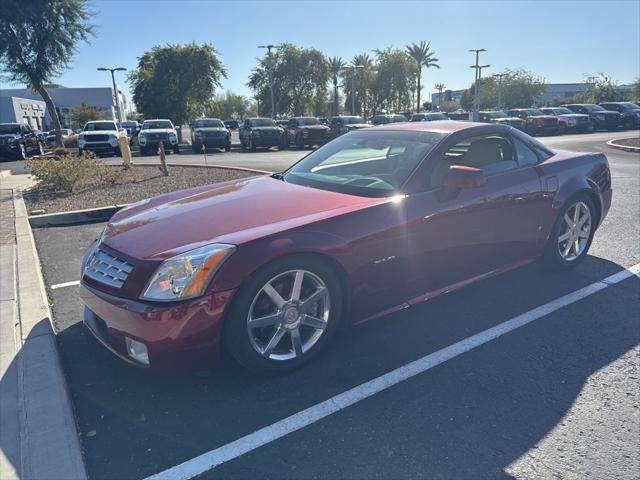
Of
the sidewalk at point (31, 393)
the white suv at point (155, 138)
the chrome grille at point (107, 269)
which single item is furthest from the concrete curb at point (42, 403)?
the white suv at point (155, 138)

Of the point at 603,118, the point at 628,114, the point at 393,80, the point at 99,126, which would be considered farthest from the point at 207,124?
the point at 393,80

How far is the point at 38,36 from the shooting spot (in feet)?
73.8

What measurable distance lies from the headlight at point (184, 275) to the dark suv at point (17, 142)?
23.1m

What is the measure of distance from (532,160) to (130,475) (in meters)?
4.05

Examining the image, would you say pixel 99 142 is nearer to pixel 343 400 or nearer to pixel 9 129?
pixel 9 129

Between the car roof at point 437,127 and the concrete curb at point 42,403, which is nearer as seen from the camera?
the concrete curb at point 42,403

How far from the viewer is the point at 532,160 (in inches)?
177

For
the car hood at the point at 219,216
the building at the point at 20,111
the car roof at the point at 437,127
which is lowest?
the car hood at the point at 219,216

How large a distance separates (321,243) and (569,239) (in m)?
3.01

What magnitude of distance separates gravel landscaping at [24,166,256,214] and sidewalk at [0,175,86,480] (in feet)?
12.8

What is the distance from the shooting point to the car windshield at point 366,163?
368 centimetres

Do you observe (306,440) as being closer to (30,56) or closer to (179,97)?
(30,56)

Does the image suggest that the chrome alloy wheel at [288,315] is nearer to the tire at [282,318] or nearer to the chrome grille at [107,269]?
the tire at [282,318]

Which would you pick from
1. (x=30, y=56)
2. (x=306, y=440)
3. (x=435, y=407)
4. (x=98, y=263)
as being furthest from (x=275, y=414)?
(x=30, y=56)
